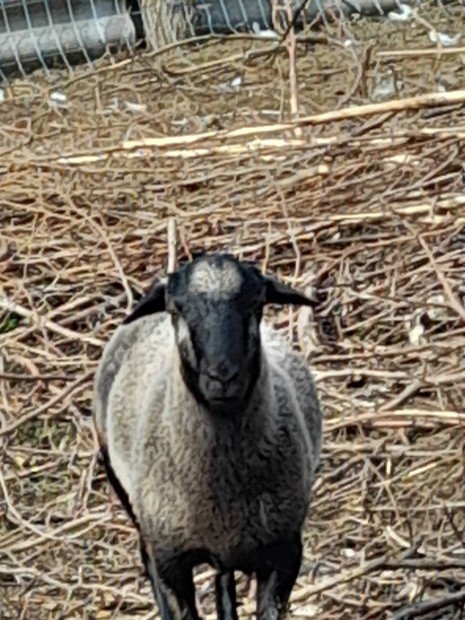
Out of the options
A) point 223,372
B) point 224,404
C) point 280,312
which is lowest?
point 280,312

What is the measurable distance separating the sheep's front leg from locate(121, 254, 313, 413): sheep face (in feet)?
1.59

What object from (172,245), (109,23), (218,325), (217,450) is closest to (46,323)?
(172,245)

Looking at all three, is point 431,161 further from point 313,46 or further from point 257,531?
point 257,531

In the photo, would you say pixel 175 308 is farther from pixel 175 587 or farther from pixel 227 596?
pixel 227 596

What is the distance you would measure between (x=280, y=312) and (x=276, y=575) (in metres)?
2.77

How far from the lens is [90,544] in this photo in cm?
634

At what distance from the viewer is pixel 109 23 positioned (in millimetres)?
12109

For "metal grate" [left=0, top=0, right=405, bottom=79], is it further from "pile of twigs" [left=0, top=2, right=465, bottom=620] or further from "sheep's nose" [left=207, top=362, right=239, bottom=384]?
"sheep's nose" [left=207, top=362, right=239, bottom=384]

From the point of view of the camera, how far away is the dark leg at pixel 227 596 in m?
5.21

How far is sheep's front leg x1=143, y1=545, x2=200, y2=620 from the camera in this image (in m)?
4.76

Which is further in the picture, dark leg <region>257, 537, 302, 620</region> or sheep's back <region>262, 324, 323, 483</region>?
sheep's back <region>262, 324, 323, 483</region>

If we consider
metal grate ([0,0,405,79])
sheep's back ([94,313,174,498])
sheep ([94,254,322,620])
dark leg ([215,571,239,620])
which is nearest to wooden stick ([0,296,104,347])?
sheep's back ([94,313,174,498])

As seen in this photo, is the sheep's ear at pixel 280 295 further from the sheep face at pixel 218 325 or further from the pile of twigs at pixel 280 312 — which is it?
the pile of twigs at pixel 280 312

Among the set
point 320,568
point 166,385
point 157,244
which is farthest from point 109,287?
point 166,385
